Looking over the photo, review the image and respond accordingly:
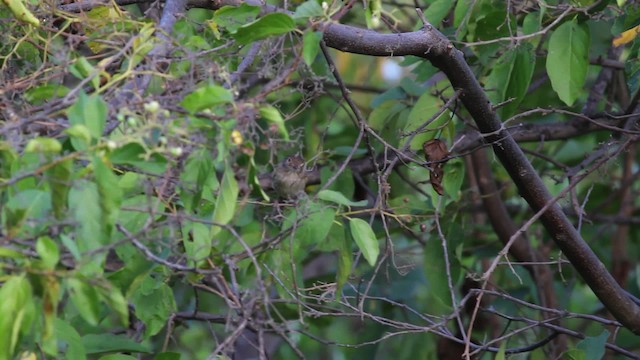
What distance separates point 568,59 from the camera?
204 centimetres

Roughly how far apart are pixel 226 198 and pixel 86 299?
0.86 ft

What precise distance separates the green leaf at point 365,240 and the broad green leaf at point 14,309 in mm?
543

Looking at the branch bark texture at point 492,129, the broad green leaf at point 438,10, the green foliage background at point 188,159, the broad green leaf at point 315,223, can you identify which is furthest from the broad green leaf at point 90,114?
the broad green leaf at point 438,10

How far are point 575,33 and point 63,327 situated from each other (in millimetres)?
1257

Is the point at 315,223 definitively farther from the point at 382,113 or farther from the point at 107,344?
the point at 382,113

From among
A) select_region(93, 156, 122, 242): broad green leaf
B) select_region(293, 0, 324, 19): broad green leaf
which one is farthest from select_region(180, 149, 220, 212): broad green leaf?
select_region(293, 0, 324, 19): broad green leaf

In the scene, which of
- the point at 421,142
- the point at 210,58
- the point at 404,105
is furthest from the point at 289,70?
the point at 404,105

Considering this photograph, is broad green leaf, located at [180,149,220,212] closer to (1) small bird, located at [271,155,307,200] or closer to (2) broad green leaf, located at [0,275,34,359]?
(2) broad green leaf, located at [0,275,34,359]

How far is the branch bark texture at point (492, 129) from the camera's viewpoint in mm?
1753

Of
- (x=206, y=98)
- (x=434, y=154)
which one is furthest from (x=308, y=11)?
(x=434, y=154)

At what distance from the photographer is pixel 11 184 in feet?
3.93

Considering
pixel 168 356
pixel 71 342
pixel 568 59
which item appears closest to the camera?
pixel 71 342

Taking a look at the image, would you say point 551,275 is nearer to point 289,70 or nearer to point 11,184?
point 289,70

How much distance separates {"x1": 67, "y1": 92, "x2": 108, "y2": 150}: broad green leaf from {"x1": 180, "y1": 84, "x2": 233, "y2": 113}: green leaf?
11 centimetres
